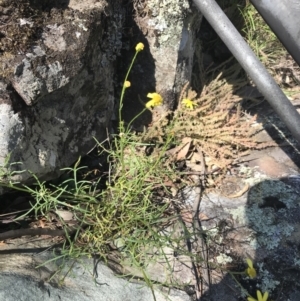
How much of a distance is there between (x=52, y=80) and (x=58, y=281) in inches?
29.7

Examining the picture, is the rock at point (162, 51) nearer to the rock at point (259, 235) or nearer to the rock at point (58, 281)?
the rock at point (259, 235)

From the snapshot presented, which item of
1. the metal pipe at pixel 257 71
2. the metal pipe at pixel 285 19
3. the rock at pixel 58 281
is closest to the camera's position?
the metal pipe at pixel 285 19

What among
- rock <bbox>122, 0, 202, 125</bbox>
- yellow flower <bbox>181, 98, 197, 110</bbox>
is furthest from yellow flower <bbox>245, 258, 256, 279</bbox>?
rock <bbox>122, 0, 202, 125</bbox>

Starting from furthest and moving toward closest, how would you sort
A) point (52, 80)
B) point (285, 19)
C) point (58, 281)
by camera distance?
point (52, 80)
point (58, 281)
point (285, 19)

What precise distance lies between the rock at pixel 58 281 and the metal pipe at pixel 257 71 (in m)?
0.78

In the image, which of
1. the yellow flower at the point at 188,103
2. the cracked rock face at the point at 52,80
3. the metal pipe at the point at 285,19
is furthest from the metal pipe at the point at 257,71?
the yellow flower at the point at 188,103

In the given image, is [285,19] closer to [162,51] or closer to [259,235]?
[259,235]

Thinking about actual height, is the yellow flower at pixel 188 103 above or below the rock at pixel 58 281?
above

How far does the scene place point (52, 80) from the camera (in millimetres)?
1825

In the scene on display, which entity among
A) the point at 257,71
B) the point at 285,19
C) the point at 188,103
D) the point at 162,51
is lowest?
the point at 188,103

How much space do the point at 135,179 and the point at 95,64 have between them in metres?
0.54

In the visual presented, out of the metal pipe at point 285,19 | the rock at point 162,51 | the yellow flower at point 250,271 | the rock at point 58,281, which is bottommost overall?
the yellow flower at point 250,271

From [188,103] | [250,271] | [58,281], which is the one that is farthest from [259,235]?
[58,281]

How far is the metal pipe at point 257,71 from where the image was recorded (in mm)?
1691
